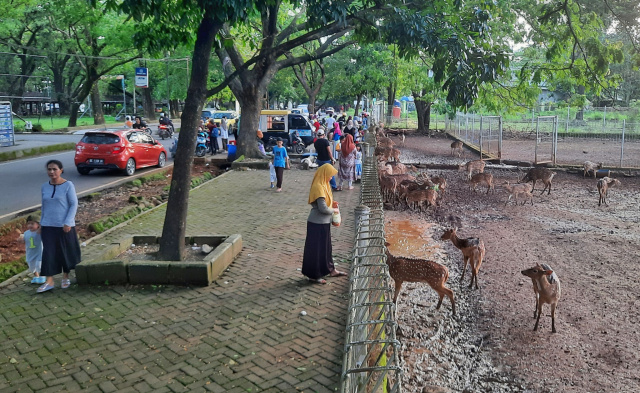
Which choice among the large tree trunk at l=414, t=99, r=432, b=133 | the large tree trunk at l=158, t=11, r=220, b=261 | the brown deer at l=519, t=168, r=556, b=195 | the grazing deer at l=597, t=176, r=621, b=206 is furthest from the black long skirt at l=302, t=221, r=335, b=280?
the large tree trunk at l=414, t=99, r=432, b=133

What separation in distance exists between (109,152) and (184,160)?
11319mm

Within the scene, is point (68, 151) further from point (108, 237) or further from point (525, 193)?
point (525, 193)

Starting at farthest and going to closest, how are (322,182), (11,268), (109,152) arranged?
(109,152) → (11,268) → (322,182)

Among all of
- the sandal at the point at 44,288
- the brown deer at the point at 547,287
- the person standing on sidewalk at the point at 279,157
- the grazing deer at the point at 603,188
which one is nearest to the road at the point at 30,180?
the sandal at the point at 44,288

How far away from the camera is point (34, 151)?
24.1m

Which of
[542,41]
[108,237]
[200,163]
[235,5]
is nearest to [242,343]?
[235,5]

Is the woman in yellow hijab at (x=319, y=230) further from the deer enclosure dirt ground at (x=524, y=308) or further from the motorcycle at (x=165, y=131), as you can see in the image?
the motorcycle at (x=165, y=131)

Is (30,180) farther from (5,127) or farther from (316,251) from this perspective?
(316,251)

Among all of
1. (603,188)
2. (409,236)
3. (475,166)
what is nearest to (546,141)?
(475,166)

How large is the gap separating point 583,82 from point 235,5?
21.4ft

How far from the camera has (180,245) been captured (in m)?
7.79

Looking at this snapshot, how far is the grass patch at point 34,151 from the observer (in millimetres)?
22156

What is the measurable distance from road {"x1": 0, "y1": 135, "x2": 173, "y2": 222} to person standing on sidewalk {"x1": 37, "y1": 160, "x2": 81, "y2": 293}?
5.55 metres

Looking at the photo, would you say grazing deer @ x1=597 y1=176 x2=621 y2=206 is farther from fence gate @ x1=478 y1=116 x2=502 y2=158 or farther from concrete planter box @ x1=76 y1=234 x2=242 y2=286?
concrete planter box @ x1=76 y1=234 x2=242 y2=286
